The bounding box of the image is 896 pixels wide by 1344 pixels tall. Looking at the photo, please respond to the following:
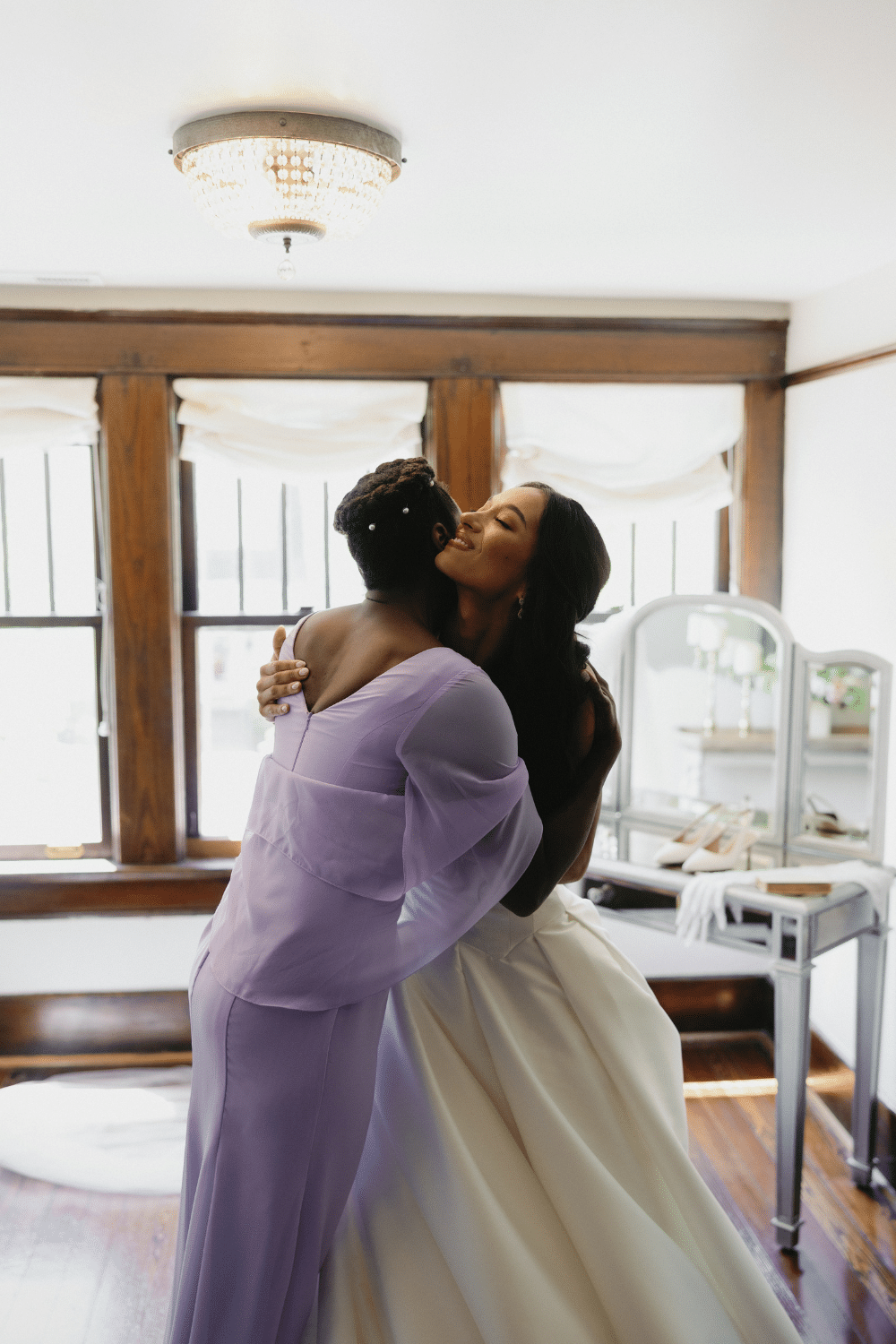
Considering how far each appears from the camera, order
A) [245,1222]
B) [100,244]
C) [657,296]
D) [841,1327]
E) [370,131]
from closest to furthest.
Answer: [245,1222] < [370,131] < [841,1327] < [100,244] < [657,296]

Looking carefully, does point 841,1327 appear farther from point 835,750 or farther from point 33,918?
point 33,918

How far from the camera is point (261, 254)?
3.04 metres

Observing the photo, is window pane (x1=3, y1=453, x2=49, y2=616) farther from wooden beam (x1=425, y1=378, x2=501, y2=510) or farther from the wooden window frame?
wooden beam (x1=425, y1=378, x2=501, y2=510)

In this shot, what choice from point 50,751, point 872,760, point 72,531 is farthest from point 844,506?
point 50,751

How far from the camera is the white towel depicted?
271 centimetres

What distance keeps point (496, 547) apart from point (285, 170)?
109 centimetres

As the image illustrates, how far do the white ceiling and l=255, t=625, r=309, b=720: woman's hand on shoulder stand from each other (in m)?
1.05

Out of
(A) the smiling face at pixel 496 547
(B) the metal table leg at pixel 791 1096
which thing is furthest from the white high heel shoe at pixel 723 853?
(A) the smiling face at pixel 496 547

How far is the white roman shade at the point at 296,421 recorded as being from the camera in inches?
141

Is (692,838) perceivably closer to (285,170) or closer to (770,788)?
(770,788)

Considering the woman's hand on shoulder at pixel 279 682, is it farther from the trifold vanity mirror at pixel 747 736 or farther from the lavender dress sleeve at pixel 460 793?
the trifold vanity mirror at pixel 747 736

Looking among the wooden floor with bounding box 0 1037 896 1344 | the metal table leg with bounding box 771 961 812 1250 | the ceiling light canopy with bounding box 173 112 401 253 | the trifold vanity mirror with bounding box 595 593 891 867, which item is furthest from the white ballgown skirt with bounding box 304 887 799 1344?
the ceiling light canopy with bounding box 173 112 401 253

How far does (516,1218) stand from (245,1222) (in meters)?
0.41

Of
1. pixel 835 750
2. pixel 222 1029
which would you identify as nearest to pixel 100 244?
pixel 222 1029
